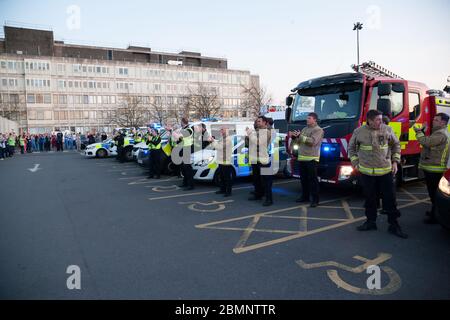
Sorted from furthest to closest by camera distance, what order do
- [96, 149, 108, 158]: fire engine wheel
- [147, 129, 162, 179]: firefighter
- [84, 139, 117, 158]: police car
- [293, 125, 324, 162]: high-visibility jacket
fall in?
[96, 149, 108, 158]: fire engine wheel → [84, 139, 117, 158]: police car → [147, 129, 162, 179]: firefighter → [293, 125, 324, 162]: high-visibility jacket

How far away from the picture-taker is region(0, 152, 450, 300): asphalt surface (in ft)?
11.1

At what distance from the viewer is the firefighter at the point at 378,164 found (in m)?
4.93

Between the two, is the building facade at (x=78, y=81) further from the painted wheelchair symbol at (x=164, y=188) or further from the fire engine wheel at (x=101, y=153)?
the painted wheelchair symbol at (x=164, y=188)

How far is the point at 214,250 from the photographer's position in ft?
14.7

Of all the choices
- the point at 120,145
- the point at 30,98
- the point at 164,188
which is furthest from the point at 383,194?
the point at 30,98

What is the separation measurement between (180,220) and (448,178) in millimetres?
4479

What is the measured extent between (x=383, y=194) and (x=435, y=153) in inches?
53.9

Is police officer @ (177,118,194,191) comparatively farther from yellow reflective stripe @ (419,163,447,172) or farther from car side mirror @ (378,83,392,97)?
yellow reflective stripe @ (419,163,447,172)

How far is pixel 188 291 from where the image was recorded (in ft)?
10.9

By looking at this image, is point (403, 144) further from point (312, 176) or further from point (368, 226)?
point (368, 226)

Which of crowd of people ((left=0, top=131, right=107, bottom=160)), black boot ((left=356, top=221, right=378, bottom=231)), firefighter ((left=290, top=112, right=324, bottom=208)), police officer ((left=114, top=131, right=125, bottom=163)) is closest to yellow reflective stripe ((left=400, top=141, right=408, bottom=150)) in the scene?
firefighter ((left=290, top=112, right=324, bottom=208))

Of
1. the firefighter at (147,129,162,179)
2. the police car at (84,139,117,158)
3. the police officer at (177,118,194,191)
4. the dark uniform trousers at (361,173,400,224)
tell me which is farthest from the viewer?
the police car at (84,139,117,158)

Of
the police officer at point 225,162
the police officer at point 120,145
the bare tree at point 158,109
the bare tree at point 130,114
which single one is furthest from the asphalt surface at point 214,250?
the bare tree at point 158,109
